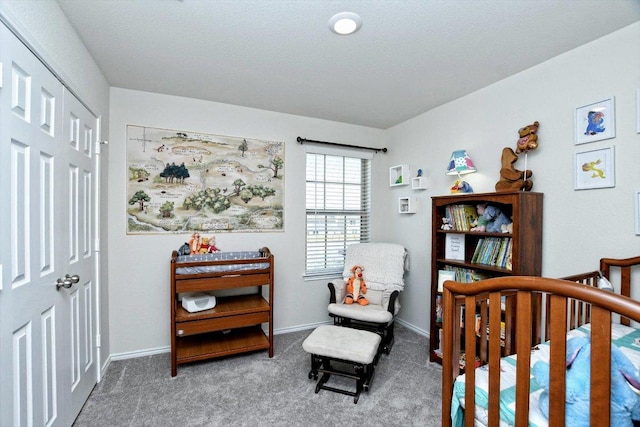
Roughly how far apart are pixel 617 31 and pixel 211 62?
2.64 metres

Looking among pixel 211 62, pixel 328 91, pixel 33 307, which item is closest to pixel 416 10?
pixel 328 91

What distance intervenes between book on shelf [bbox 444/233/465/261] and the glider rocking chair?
490mm

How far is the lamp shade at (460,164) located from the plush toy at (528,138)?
42 cm

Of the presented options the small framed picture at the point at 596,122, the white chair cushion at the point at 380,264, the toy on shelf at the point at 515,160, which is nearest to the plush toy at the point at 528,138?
the toy on shelf at the point at 515,160

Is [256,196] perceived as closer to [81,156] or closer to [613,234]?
[81,156]

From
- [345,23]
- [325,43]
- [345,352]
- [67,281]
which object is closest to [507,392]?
[345,352]

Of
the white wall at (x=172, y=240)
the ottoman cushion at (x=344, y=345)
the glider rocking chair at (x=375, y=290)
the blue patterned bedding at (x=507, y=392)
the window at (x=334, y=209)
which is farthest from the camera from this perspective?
the window at (x=334, y=209)

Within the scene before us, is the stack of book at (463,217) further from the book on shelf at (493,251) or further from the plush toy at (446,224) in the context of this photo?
the book on shelf at (493,251)

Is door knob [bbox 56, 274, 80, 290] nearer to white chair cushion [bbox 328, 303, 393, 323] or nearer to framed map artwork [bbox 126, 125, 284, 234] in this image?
framed map artwork [bbox 126, 125, 284, 234]

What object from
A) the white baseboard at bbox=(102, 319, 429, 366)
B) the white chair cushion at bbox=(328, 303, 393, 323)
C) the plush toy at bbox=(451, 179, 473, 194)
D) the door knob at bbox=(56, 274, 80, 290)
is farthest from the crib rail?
the white baseboard at bbox=(102, 319, 429, 366)

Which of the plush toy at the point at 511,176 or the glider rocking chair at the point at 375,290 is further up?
the plush toy at the point at 511,176

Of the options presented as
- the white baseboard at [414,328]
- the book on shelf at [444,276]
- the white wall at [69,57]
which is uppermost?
the white wall at [69,57]

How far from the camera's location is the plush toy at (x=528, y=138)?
224cm

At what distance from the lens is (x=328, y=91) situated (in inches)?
110
